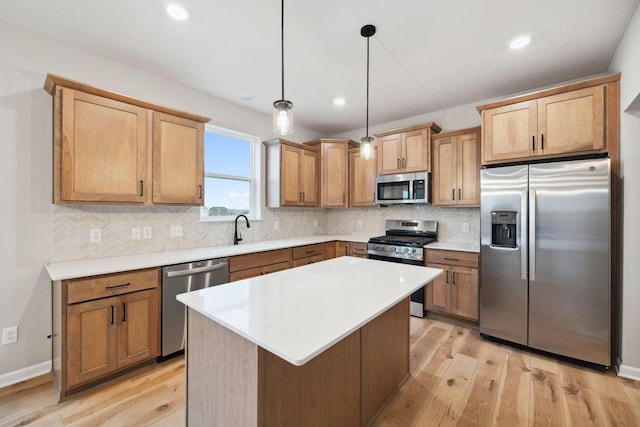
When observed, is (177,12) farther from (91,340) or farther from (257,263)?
(91,340)

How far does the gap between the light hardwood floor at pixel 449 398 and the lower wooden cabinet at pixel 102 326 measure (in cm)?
16

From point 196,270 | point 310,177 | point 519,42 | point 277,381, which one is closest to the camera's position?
point 277,381

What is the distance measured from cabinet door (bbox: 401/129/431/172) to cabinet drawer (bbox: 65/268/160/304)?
10.3 ft

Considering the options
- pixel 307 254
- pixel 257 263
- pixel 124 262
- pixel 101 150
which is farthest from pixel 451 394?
pixel 101 150

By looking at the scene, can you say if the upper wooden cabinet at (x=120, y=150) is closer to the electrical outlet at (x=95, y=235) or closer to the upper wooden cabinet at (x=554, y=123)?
the electrical outlet at (x=95, y=235)

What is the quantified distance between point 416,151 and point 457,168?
55cm

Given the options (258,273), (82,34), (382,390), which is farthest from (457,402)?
(82,34)

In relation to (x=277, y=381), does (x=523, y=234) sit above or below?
above

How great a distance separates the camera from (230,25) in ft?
6.95

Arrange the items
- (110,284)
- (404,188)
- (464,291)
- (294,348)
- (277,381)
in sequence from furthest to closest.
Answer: (404,188) → (464,291) → (110,284) → (277,381) → (294,348)

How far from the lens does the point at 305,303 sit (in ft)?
4.47

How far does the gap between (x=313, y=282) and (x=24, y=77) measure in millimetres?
2716

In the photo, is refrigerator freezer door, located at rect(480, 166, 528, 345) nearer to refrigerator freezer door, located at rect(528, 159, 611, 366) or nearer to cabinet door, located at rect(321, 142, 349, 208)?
refrigerator freezer door, located at rect(528, 159, 611, 366)

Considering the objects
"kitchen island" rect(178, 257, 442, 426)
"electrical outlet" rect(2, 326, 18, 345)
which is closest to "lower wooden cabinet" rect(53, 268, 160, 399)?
"electrical outlet" rect(2, 326, 18, 345)
